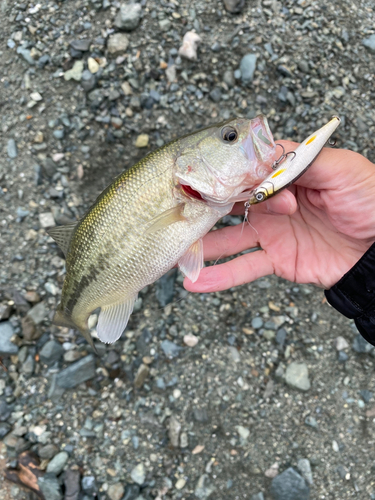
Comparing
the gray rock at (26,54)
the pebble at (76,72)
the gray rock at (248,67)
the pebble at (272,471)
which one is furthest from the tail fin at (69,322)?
the gray rock at (248,67)

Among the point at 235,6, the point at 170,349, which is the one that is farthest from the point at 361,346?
the point at 235,6

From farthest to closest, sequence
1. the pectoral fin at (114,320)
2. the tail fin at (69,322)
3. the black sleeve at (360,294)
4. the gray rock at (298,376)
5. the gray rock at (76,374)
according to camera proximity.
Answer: the gray rock at (76,374) < the gray rock at (298,376) < the tail fin at (69,322) < the pectoral fin at (114,320) < the black sleeve at (360,294)

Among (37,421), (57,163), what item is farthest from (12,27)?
(37,421)

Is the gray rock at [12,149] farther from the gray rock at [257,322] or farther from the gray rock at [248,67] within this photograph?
the gray rock at [257,322]

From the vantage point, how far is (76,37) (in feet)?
13.7

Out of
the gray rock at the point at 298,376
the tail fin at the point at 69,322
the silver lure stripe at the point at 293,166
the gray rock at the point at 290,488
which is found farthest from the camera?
the gray rock at the point at 298,376

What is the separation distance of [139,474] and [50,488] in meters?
0.85

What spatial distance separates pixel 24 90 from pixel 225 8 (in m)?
2.44

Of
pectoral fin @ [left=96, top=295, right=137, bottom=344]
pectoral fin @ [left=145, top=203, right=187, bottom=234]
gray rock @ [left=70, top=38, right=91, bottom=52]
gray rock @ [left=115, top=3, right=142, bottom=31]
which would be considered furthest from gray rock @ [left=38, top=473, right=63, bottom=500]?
gray rock @ [left=115, top=3, right=142, bottom=31]

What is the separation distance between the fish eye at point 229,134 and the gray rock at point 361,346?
2.53 metres

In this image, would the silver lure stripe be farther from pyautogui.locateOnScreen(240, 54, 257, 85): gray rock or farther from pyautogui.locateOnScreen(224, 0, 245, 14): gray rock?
pyautogui.locateOnScreen(224, 0, 245, 14): gray rock

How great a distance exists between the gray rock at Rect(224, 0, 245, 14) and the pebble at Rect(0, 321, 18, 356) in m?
4.26

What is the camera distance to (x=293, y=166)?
2.34 m

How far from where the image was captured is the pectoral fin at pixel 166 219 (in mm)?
2605
